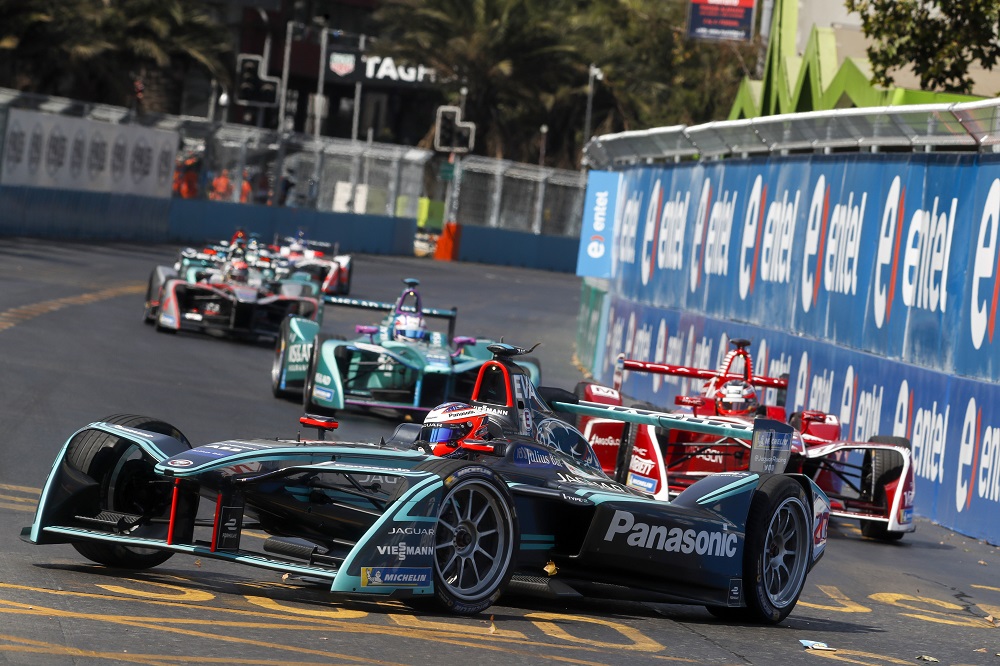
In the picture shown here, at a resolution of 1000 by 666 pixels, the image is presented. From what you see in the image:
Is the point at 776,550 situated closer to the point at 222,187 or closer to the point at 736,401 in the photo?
the point at 736,401

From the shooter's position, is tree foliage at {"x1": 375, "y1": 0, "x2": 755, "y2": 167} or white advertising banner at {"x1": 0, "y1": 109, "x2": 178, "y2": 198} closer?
white advertising banner at {"x1": 0, "y1": 109, "x2": 178, "y2": 198}

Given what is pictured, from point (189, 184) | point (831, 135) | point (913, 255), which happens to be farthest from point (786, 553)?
point (189, 184)

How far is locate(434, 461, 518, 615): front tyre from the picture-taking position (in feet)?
23.9

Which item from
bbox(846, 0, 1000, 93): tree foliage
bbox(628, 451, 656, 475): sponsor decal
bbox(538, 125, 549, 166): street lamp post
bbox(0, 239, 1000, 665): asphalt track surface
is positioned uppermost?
bbox(538, 125, 549, 166): street lamp post

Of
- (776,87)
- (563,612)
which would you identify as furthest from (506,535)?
(776,87)

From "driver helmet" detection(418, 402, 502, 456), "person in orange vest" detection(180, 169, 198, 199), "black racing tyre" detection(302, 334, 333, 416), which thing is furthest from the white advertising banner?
"driver helmet" detection(418, 402, 502, 456)

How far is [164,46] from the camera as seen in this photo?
172ft

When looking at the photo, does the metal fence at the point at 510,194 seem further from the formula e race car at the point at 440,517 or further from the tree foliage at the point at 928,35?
the formula e race car at the point at 440,517

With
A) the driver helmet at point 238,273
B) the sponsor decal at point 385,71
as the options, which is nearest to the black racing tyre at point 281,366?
the driver helmet at point 238,273

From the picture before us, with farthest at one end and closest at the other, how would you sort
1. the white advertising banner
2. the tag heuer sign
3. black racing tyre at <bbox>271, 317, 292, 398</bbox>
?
the tag heuer sign → the white advertising banner → black racing tyre at <bbox>271, 317, 292, 398</bbox>

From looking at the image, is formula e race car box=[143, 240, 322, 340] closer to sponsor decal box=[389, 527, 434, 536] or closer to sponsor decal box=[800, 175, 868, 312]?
sponsor decal box=[800, 175, 868, 312]

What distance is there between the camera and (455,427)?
8516 millimetres

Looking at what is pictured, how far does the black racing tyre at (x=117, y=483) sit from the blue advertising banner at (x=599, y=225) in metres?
17.8

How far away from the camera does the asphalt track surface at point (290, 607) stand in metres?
6.27
